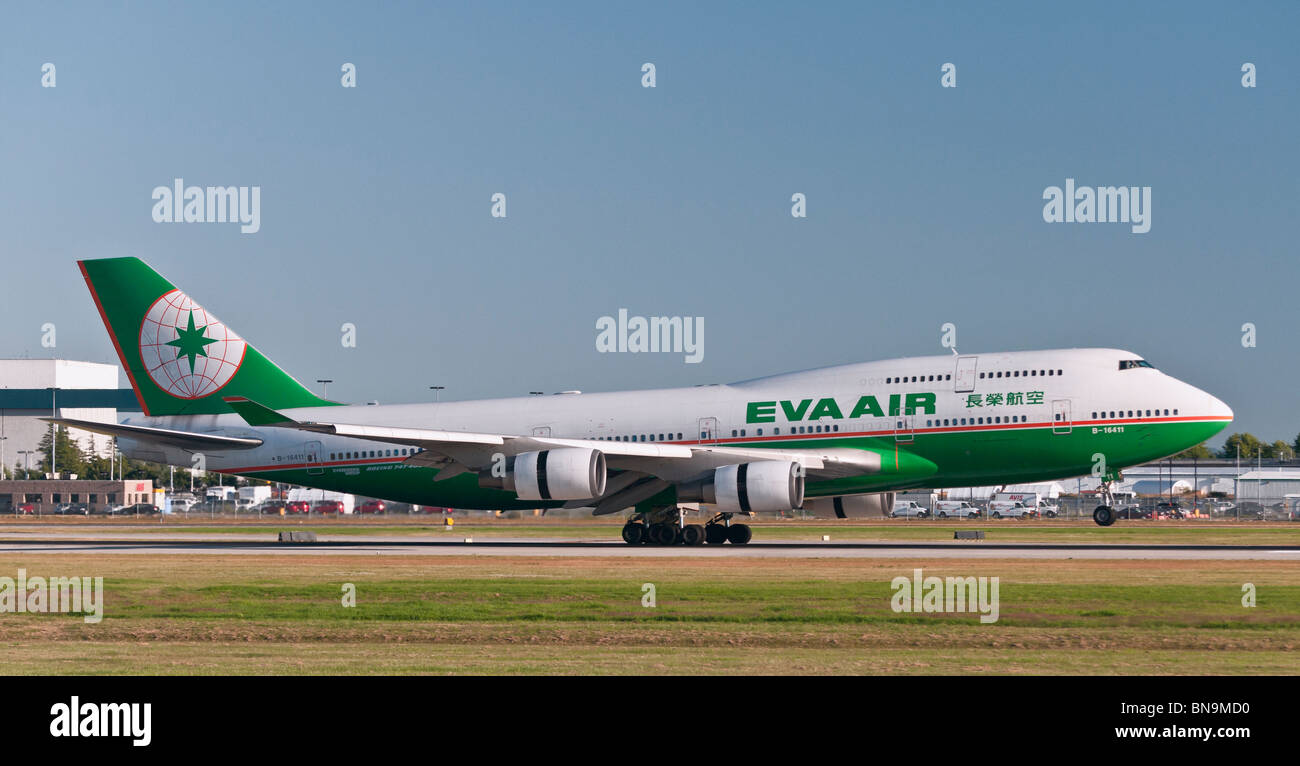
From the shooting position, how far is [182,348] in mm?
52344

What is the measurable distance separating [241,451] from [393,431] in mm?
10622

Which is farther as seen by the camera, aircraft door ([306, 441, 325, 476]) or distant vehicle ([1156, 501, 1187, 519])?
distant vehicle ([1156, 501, 1187, 519])

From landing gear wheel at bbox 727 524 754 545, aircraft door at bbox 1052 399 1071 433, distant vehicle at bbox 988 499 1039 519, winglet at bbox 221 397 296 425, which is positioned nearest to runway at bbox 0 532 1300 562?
landing gear wheel at bbox 727 524 754 545

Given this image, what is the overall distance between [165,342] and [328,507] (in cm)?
5172

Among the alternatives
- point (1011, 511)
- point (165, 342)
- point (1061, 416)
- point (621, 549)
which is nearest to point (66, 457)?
point (1011, 511)

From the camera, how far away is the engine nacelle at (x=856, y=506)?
4781cm

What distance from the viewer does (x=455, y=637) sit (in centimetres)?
2083

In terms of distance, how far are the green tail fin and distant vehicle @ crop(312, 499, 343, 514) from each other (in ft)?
152

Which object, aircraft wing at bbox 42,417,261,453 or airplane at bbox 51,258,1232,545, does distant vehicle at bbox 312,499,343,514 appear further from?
aircraft wing at bbox 42,417,261,453

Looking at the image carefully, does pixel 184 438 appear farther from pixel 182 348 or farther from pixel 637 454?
pixel 637 454

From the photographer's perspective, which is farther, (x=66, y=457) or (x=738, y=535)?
(x=66, y=457)

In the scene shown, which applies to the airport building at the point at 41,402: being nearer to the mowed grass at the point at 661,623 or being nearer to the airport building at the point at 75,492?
the airport building at the point at 75,492

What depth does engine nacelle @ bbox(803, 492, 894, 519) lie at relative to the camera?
47.8 metres
